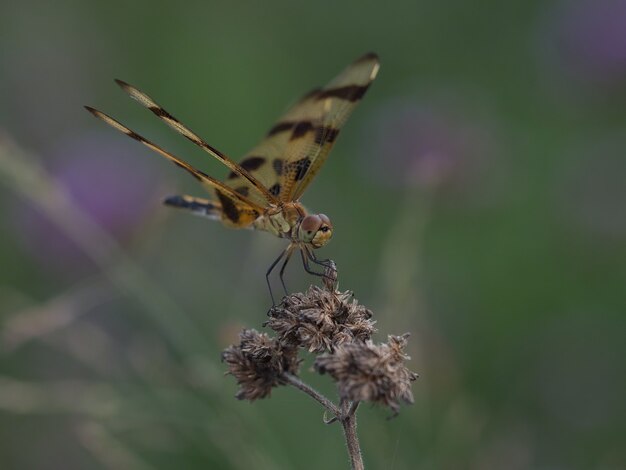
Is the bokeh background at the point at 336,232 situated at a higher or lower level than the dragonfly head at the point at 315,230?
higher

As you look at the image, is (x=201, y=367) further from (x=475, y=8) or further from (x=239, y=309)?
(x=475, y=8)

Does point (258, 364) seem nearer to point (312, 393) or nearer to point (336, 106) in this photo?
point (312, 393)

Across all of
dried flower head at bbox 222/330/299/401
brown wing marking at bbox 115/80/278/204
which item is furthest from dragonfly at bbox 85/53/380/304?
dried flower head at bbox 222/330/299/401

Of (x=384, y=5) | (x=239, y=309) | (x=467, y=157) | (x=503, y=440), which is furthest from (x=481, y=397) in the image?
(x=384, y=5)

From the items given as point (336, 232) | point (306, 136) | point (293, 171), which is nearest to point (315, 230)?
point (293, 171)

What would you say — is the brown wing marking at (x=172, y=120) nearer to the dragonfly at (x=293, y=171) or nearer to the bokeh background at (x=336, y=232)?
the dragonfly at (x=293, y=171)

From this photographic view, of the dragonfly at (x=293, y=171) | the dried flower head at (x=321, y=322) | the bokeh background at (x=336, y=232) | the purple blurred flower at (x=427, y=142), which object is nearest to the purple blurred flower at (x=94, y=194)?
the bokeh background at (x=336, y=232)
